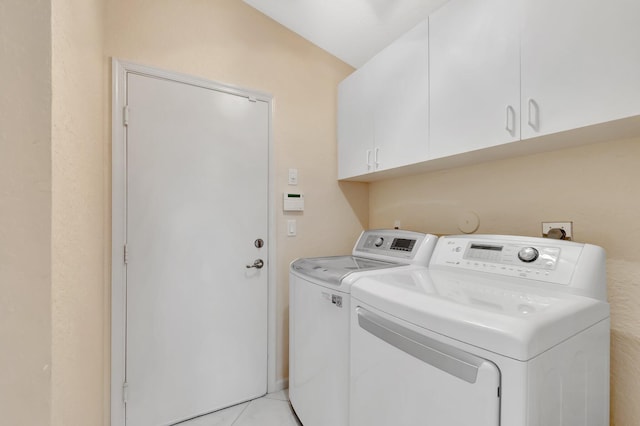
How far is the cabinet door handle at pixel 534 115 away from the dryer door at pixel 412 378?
90 centimetres

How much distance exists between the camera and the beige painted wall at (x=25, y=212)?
0.60 metres

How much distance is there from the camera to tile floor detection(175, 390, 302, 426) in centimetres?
164

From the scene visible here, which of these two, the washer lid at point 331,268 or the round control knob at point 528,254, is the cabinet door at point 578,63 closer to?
the round control knob at point 528,254

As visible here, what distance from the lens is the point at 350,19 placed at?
1.85 m

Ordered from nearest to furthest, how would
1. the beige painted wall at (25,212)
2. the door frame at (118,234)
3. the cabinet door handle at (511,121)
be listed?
the beige painted wall at (25,212) → the cabinet door handle at (511,121) → the door frame at (118,234)

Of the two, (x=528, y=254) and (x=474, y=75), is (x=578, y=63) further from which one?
(x=528, y=254)

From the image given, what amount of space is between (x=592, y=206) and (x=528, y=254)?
40cm

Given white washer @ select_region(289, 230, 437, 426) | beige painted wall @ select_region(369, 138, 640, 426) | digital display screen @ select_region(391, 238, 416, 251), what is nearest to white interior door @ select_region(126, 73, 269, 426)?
white washer @ select_region(289, 230, 437, 426)

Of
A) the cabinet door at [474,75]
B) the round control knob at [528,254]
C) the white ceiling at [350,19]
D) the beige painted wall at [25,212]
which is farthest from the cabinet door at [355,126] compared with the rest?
the beige painted wall at [25,212]

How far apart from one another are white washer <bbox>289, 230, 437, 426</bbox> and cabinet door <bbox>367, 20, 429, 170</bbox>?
1.69 ft

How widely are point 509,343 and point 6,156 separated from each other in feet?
3.98

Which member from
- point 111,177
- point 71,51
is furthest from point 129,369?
point 71,51

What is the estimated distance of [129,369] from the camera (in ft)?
4.94

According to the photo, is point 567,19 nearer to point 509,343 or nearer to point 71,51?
point 509,343
